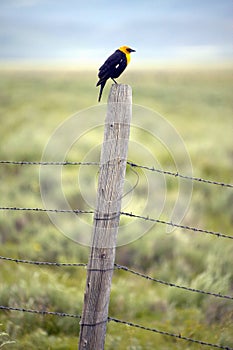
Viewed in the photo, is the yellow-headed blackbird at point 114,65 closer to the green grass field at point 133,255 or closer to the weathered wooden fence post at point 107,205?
the green grass field at point 133,255

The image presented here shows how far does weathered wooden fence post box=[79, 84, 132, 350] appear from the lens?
281cm

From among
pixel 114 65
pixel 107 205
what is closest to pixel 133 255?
pixel 114 65

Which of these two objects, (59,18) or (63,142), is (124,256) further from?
(59,18)

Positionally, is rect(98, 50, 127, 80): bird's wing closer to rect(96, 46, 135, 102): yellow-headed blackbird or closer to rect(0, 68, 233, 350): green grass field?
rect(96, 46, 135, 102): yellow-headed blackbird

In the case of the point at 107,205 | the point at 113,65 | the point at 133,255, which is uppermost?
the point at 113,65

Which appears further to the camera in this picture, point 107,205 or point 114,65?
point 114,65

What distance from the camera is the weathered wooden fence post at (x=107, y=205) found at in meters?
2.81

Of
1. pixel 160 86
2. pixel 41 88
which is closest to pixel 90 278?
pixel 41 88

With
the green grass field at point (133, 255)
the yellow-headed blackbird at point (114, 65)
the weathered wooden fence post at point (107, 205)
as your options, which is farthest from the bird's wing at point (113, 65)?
the weathered wooden fence post at point (107, 205)

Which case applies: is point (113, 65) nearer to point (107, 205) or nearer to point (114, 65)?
point (114, 65)

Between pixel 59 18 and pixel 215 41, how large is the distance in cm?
3207

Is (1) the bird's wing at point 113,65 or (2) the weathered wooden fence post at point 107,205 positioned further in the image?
(1) the bird's wing at point 113,65

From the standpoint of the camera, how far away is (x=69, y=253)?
736 centimetres

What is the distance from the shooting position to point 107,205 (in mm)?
2820
